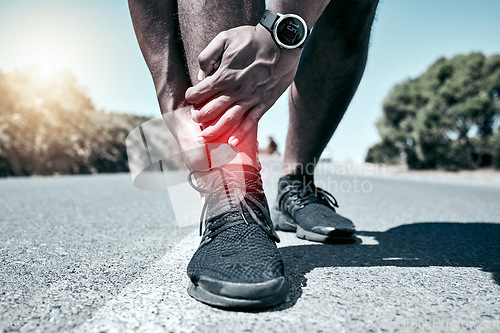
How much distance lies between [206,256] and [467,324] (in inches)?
22.9

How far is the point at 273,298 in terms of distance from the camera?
0.79m

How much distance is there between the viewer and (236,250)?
36.9 inches

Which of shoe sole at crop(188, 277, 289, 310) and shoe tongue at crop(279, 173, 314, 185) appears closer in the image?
shoe sole at crop(188, 277, 289, 310)

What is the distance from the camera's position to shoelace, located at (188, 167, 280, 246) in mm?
1026

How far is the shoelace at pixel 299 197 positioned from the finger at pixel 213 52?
0.85m

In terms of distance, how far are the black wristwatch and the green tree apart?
17408 mm

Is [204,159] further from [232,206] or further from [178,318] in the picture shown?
[178,318]

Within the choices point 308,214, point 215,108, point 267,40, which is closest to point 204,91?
point 215,108

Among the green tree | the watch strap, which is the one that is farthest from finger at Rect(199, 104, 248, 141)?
the green tree

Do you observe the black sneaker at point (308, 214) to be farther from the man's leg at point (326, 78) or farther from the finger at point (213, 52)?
the finger at point (213, 52)

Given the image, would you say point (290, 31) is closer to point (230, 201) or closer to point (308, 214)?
point (230, 201)

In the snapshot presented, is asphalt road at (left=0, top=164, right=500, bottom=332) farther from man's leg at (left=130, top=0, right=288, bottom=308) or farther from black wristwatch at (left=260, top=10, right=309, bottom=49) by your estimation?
black wristwatch at (left=260, top=10, right=309, bottom=49)

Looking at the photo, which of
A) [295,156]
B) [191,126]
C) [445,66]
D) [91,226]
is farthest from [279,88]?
[445,66]

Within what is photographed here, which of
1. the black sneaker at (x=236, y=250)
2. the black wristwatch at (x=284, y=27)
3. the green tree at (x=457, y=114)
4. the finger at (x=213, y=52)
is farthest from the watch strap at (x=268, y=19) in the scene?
the green tree at (x=457, y=114)
